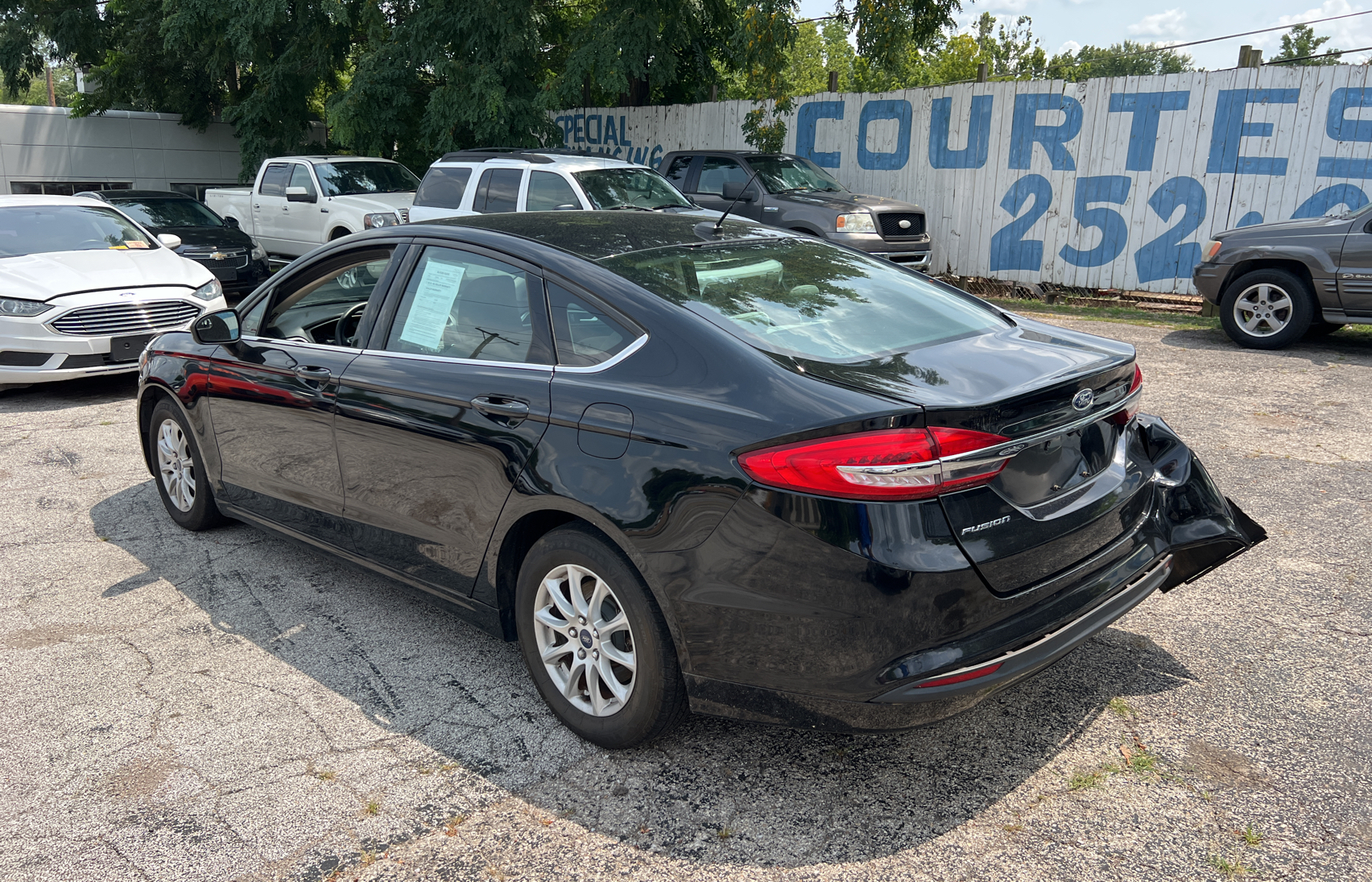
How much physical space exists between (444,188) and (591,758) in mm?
9934

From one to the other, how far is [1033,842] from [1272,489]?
3.80 metres

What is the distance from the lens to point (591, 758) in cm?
323

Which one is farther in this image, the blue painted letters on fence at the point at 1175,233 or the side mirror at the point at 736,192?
the side mirror at the point at 736,192

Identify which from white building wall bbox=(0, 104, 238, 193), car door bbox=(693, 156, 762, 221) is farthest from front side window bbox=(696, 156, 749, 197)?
white building wall bbox=(0, 104, 238, 193)

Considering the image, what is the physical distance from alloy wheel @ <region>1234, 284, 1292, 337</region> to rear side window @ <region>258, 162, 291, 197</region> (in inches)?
512

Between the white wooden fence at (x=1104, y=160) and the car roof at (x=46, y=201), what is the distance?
393 inches

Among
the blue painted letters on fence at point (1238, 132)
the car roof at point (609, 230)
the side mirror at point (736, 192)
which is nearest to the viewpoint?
the car roof at point (609, 230)

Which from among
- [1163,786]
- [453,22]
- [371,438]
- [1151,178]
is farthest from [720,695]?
[453,22]

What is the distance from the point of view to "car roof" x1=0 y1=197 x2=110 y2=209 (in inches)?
379

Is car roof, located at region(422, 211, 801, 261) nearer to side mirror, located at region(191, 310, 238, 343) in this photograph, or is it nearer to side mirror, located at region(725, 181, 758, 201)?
side mirror, located at region(191, 310, 238, 343)

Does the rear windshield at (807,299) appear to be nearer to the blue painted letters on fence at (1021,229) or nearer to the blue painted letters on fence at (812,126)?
the blue painted letters on fence at (1021,229)

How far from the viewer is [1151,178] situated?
41.7ft

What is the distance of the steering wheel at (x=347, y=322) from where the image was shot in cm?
Answer: 444

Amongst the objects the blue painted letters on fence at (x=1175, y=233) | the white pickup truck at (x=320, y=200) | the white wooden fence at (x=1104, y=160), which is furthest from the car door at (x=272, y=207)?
the blue painted letters on fence at (x=1175, y=233)
